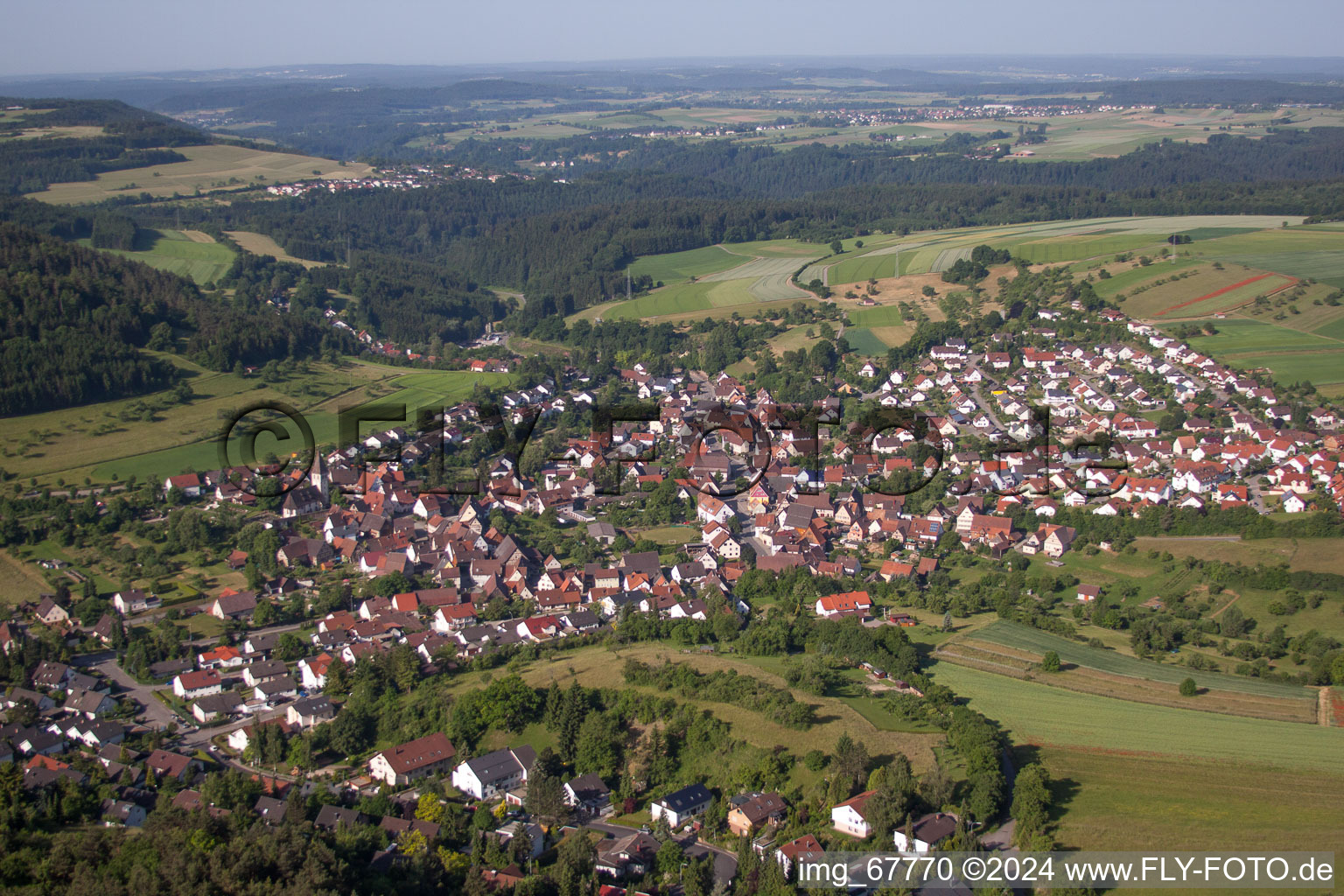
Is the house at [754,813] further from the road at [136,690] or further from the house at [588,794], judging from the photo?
the road at [136,690]

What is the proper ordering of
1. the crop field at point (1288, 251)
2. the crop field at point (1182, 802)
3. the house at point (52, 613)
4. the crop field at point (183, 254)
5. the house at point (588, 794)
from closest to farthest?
the crop field at point (1182, 802), the house at point (588, 794), the house at point (52, 613), the crop field at point (1288, 251), the crop field at point (183, 254)

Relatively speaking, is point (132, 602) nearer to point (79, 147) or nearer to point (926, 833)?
point (926, 833)

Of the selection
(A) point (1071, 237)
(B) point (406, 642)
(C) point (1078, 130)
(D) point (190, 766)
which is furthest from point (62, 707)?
(C) point (1078, 130)

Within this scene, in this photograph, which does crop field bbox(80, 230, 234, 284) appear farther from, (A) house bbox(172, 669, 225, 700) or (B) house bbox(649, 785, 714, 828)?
(B) house bbox(649, 785, 714, 828)

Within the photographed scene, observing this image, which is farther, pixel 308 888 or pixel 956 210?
pixel 956 210

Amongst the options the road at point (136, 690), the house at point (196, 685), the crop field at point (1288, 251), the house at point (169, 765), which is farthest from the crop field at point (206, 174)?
the crop field at point (1288, 251)

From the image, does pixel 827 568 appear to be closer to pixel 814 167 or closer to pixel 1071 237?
pixel 1071 237

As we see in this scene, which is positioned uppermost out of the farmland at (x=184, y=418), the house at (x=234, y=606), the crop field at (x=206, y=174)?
the crop field at (x=206, y=174)
